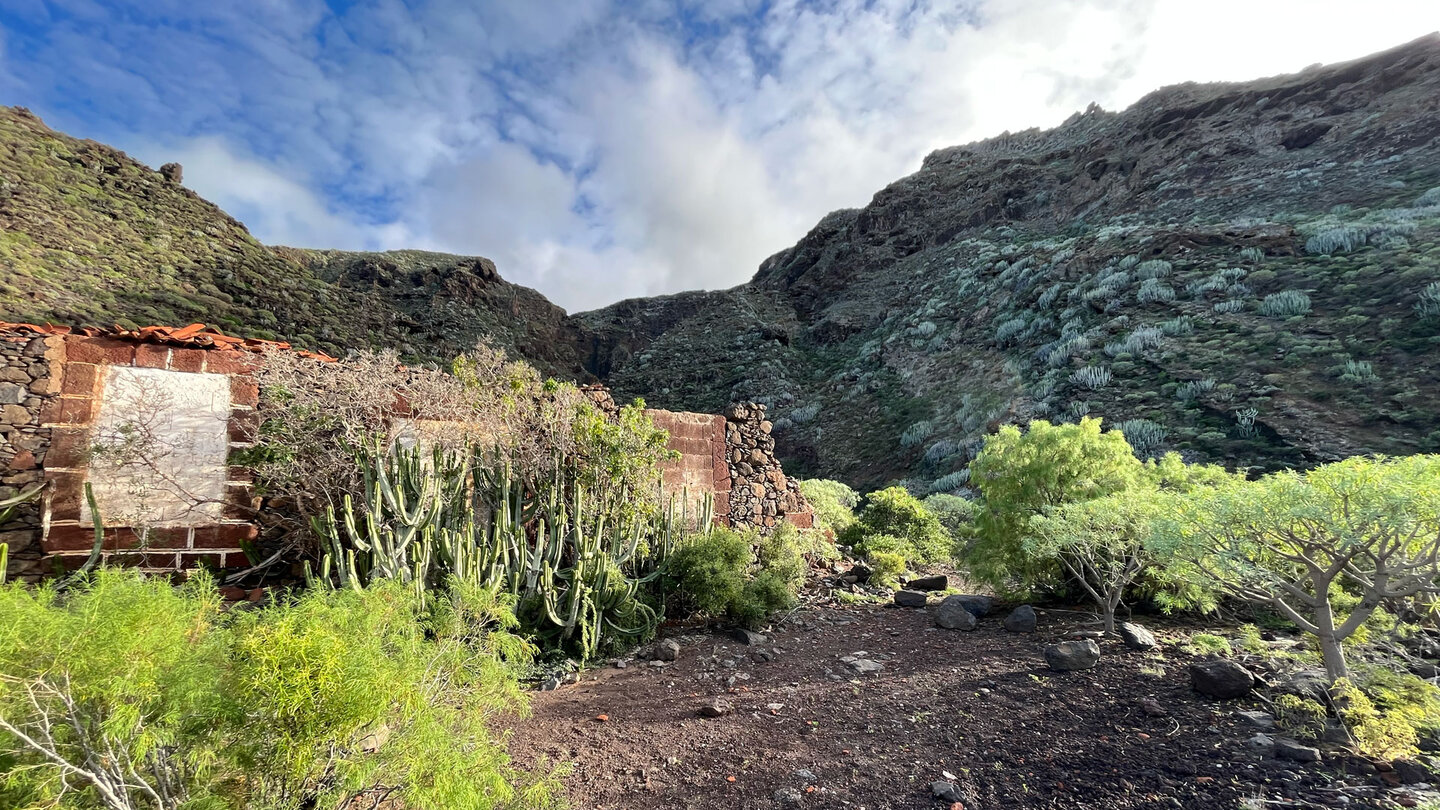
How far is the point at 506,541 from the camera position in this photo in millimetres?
5320

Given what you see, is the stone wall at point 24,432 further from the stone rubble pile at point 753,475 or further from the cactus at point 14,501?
the stone rubble pile at point 753,475

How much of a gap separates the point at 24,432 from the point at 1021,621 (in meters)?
8.72

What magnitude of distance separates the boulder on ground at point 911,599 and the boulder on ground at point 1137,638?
2.50 m

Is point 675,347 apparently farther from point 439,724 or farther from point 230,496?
point 439,724

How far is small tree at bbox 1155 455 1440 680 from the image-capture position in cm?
332

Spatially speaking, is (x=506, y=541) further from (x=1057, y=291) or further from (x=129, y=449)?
(x=1057, y=291)

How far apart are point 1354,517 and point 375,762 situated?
203 inches

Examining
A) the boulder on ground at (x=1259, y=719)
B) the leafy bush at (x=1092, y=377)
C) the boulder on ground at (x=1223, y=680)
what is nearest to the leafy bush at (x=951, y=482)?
the leafy bush at (x=1092, y=377)

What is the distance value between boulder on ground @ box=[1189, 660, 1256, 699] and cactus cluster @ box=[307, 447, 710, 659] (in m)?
4.43

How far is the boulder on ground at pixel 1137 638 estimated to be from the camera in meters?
4.83

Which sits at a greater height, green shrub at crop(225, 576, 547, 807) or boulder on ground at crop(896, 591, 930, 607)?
green shrub at crop(225, 576, 547, 807)

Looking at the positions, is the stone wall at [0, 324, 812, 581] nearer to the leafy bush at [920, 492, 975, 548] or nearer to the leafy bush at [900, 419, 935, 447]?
the leafy bush at [920, 492, 975, 548]

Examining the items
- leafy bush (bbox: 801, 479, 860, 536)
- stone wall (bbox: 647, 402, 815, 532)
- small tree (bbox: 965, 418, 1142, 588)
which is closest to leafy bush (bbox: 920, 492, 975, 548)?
leafy bush (bbox: 801, 479, 860, 536)

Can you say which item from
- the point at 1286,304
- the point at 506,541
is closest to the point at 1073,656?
the point at 506,541
